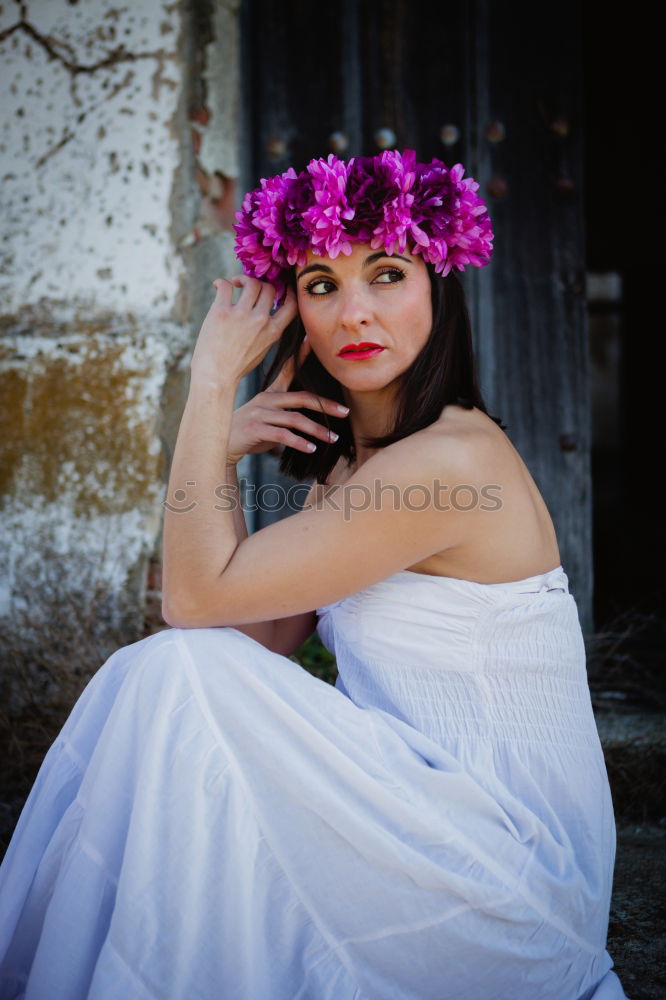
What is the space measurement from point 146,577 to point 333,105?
1963 mm

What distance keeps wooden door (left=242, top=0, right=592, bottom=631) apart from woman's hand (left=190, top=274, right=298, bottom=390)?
1.57 m

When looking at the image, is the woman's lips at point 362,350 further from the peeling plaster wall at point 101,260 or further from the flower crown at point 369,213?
the peeling plaster wall at point 101,260

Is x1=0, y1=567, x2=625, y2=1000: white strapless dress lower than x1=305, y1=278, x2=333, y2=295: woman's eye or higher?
lower

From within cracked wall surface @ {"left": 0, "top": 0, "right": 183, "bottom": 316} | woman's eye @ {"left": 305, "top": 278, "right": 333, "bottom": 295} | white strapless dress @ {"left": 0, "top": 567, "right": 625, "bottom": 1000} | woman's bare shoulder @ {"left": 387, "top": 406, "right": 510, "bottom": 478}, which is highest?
cracked wall surface @ {"left": 0, "top": 0, "right": 183, "bottom": 316}

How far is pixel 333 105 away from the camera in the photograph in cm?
349

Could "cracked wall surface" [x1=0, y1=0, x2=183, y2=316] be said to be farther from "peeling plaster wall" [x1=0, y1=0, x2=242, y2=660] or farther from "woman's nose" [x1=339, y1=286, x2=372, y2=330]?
"woman's nose" [x1=339, y1=286, x2=372, y2=330]

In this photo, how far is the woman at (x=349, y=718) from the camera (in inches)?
56.1

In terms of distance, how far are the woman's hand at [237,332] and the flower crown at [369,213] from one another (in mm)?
78

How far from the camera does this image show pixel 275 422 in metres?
2.03

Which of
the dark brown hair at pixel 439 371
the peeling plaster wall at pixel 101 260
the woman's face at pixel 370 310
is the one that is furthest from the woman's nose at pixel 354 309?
the peeling plaster wall at pixel 101 260

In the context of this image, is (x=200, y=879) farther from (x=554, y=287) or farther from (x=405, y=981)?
(x=554, y=287)

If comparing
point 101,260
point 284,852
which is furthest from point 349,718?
point 101,260

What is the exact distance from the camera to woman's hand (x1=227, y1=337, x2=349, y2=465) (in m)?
2.00

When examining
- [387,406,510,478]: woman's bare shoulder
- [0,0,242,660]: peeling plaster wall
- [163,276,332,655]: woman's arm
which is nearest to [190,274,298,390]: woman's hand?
[163,276,332,655]: woman's arm
